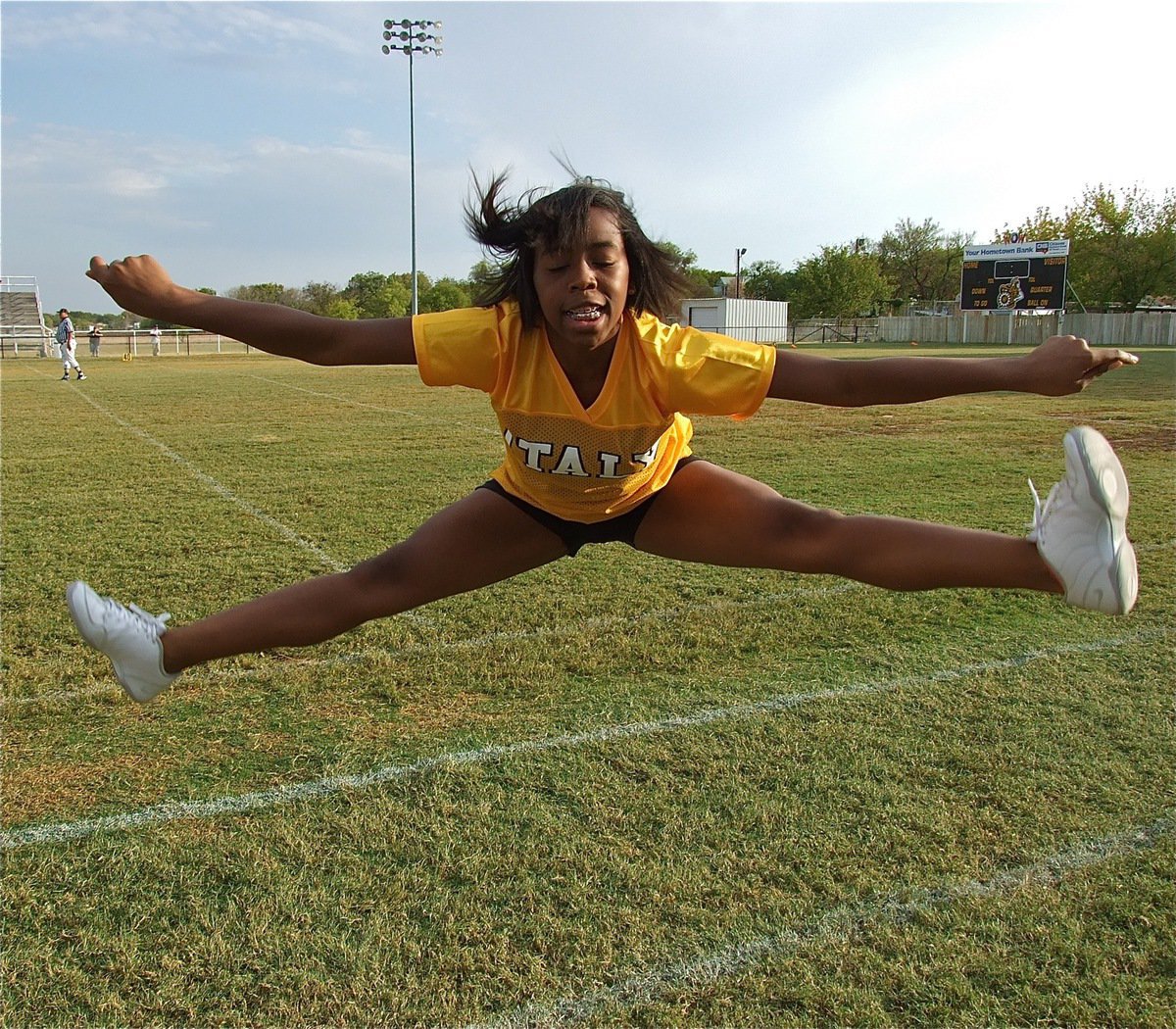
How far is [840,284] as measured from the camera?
234 feet

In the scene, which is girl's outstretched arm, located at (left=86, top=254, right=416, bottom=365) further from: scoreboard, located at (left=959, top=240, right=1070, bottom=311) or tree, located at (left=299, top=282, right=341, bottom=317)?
tree, located at (left=299, top=282, right=341, bottom=317)

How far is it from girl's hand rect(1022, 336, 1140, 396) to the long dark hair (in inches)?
51.3

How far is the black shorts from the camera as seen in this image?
354cm

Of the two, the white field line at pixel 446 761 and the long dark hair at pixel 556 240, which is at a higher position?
the long dark hair at pixel 556 240

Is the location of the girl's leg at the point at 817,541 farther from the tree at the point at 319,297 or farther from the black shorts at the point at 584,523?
the tree at the point at 319,297

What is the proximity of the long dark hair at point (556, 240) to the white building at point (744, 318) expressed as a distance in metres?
59.0

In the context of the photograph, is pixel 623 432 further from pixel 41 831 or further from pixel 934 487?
pixel 934 487

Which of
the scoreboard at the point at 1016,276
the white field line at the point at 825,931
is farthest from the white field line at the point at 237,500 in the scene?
the scoreboard at the point at 1016,276

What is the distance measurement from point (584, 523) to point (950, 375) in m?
1.35

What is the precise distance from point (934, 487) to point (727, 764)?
21.9 ft

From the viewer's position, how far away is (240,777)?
12.5 ft

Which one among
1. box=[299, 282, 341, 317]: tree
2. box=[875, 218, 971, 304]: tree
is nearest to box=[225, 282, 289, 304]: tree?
box=[299, 282, 341, 317]: tree

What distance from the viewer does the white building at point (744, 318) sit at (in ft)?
205

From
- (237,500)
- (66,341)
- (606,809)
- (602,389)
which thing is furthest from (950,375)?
(66,341)
